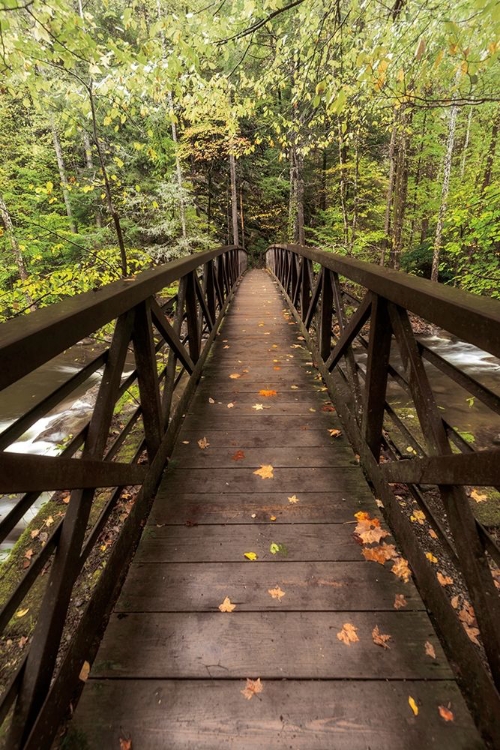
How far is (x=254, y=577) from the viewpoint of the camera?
1.85 meters

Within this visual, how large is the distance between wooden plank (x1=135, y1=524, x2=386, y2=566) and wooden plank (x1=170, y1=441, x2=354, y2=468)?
0.59m

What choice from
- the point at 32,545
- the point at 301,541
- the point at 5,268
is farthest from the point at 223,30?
the point at 5,268

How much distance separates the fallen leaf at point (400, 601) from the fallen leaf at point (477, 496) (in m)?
2.34

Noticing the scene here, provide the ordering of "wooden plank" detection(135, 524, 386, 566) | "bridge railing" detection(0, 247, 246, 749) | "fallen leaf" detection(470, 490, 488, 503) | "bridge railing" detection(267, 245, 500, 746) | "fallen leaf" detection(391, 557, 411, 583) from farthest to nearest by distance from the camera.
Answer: "fallen leaf" detection(470, 490, 488, 503), "wooden plank" detection(135, 524, 386, 566), "fallen leaf" detection(391, 557, 411, 583), "bridge railing" detection(267, 245, 500, 746), "bridge railing" detection(0, 247, 246, 749)

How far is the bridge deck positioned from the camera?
1.29 m

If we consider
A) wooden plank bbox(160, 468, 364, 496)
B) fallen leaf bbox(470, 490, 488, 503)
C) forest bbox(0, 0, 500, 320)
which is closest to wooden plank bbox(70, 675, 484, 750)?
wooden plank bbox(160, 468, 364, 496)

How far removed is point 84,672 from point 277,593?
87 cm

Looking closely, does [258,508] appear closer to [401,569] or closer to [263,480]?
[263,480]

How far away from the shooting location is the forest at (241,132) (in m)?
3.55

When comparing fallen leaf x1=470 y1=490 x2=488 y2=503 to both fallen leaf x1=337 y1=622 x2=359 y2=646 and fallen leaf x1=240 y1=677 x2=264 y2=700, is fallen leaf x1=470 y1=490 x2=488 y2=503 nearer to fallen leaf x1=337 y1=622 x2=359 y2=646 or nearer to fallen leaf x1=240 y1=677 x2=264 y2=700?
fallen leaf x1=337 y1=622 x2=359 y2=646

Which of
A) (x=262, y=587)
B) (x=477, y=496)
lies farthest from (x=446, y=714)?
(x=477, y=496)

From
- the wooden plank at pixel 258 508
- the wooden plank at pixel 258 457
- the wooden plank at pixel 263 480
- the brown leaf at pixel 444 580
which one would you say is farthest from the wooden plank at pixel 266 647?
the wooden plank at pixel 258 457

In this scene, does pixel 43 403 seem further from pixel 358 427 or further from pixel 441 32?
pixel 441 32

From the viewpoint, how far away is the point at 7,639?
2.01 meters
